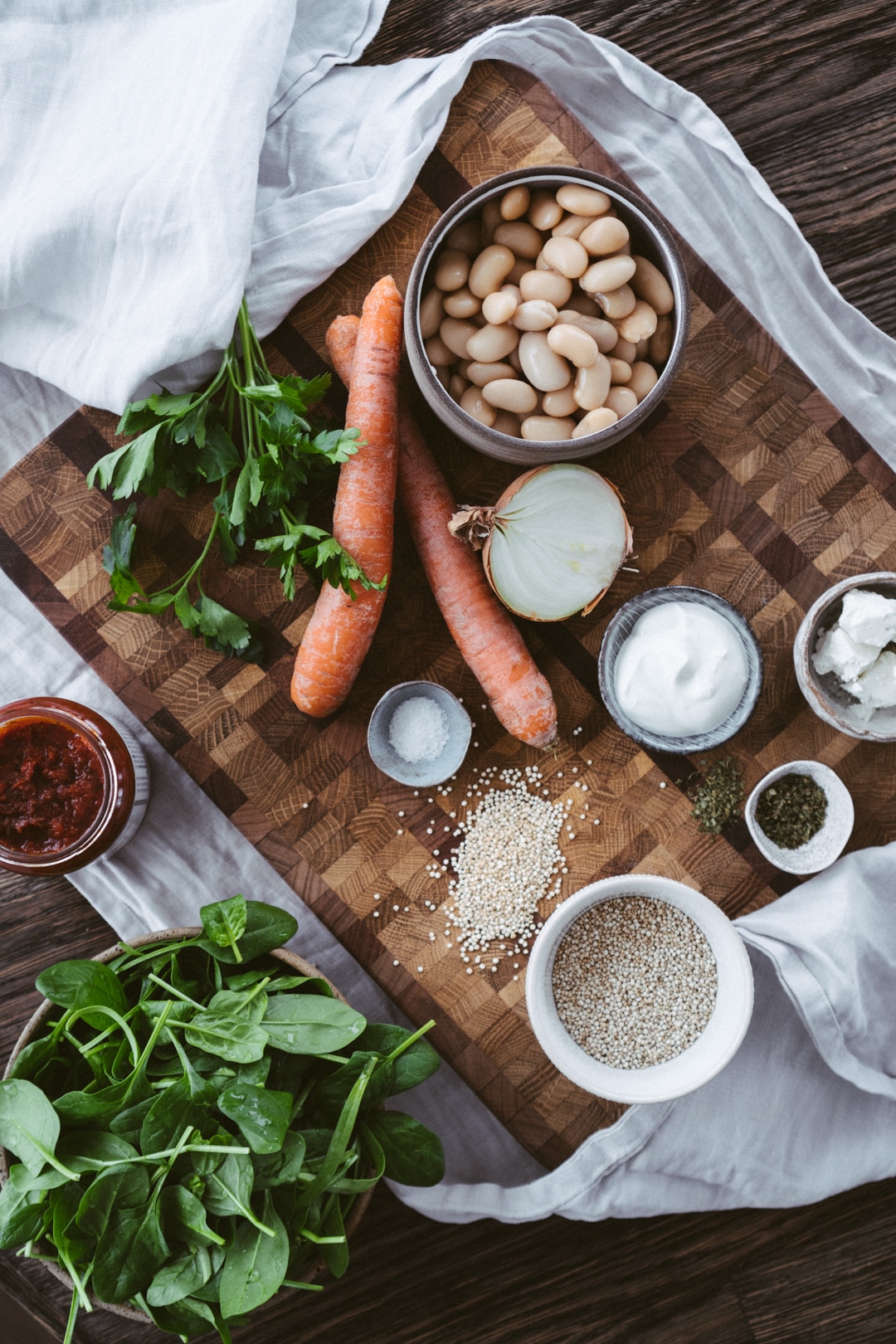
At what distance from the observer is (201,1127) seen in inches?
43.7

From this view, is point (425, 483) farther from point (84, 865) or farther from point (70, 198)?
point (84, 865)

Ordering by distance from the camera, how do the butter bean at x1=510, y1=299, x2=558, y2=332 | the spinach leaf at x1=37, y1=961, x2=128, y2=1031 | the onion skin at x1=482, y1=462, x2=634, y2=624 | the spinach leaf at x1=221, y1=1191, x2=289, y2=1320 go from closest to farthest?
the spinach leaf at x1=221, y1=1191, x2=289, y2=1320
the spinach leaf at x1=37, y1=961, x2=128, y2=1031
the butter bean at x1=510, y1=299, x2=558, y2=332
the onion skin at x1=482, y1=462, x2=634, y2=624

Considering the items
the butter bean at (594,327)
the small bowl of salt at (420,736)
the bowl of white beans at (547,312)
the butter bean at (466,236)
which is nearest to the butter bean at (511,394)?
the bowl of white beans at (547,312)

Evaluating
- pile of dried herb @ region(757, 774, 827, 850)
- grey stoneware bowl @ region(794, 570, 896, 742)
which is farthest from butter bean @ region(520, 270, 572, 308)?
pile of dried herb @ region(757, 774, 827, 850)

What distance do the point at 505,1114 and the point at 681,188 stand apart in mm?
1539

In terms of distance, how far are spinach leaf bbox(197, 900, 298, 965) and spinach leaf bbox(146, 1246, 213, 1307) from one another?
1.13 feet

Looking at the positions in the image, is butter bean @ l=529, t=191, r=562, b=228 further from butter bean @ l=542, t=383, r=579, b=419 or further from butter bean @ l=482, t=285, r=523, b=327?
butter bean @ l=542, t=383, r=579, b=419

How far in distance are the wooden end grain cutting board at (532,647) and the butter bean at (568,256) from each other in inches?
11.0

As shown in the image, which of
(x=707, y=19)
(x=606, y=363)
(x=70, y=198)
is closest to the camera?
(x=606, y=363)

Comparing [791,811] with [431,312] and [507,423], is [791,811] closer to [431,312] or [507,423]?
[507,423]

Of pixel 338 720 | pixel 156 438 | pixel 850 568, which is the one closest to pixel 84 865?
pixel 338 720

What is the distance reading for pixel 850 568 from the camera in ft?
4.91

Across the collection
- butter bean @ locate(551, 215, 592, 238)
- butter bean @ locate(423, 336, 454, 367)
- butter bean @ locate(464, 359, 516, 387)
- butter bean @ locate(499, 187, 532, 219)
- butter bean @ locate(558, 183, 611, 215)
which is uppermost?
butter bean @ locate(499, 187, 532, 219)

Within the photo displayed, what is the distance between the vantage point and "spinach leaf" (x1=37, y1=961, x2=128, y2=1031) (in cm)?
119
